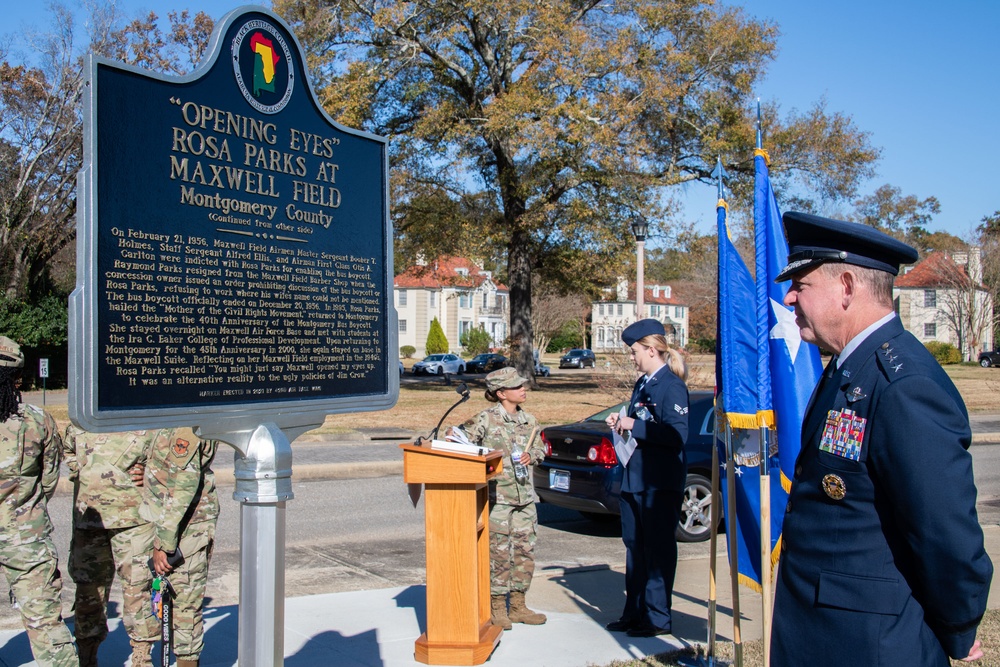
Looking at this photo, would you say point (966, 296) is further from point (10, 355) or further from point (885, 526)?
point (885, 526)

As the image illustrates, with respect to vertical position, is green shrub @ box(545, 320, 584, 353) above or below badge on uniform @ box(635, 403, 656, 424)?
above

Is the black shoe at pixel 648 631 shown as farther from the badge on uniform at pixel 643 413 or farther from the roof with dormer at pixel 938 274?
the roof with dormer at pixel 938 274

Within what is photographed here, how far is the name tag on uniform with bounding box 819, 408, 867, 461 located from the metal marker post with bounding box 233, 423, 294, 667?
1.75 meters

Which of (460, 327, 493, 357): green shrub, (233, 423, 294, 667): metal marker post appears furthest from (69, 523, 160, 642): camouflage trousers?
(460, 327, 493, 357): green shrub

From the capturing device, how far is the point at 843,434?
8.51 ft

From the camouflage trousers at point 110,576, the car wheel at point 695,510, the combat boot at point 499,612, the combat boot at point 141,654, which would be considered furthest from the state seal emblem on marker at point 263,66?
the car wheel at point 695,510

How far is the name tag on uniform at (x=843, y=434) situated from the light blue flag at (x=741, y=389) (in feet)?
6.89

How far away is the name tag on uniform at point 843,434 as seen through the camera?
2553mm

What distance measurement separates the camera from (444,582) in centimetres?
531

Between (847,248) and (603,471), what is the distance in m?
6.58

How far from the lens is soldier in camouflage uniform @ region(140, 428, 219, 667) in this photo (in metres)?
4.61

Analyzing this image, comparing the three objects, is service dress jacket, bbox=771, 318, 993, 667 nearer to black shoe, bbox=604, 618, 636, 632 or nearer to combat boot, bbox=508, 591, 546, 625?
black shoe, bbox=604, 618, 636, 632

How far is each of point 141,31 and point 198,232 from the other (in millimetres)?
30565

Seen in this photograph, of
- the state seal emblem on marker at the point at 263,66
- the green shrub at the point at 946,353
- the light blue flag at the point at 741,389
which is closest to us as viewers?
the state seal emblem on marker at the point at 263,66
